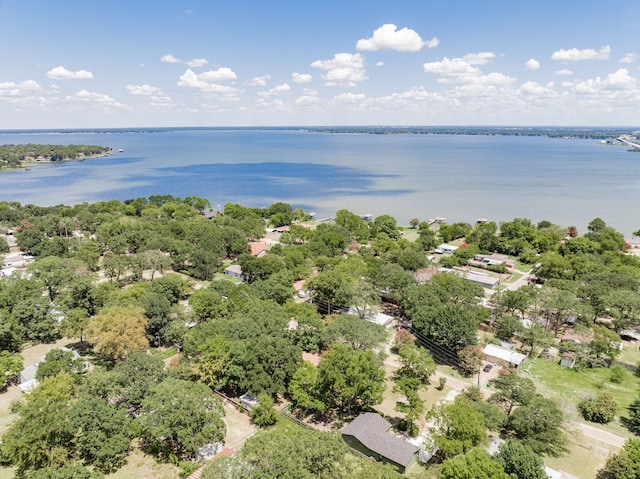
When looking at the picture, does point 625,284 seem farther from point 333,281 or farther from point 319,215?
point 319,215

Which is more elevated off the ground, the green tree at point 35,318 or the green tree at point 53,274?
the green tree at point 53,274

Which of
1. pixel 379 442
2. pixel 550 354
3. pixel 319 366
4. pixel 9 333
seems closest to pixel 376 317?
pixel 319 366

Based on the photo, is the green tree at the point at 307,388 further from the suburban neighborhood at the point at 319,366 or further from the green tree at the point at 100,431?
the green tree at the point at 100,431

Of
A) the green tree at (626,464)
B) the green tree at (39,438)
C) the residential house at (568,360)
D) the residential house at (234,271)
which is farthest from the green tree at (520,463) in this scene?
the residential house at (234,271)

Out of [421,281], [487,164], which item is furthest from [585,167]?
[421,281]

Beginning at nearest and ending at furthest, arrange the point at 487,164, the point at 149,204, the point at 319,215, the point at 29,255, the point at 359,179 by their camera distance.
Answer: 1. the point at 29,255
2. the point at 149,204
3. the point at 319,215
4. the point at 359,179
5. the point at 487,164

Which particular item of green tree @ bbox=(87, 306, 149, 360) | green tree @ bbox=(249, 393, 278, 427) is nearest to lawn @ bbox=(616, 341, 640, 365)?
green tree @ bbox=(249, 393, 278, 427)
